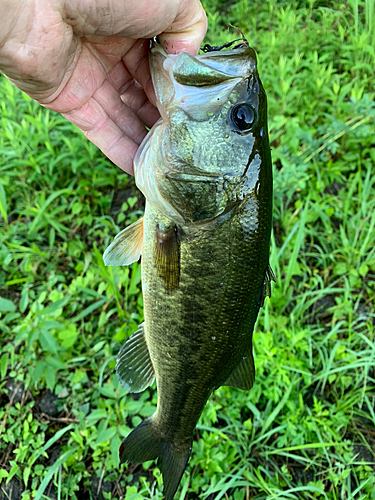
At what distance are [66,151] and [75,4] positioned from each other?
69.0 inches

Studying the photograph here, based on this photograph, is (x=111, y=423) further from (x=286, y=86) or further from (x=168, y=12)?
(x=286, y=86)

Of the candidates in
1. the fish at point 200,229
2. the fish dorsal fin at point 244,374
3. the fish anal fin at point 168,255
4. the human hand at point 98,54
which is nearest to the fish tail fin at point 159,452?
the fish at point 200,229

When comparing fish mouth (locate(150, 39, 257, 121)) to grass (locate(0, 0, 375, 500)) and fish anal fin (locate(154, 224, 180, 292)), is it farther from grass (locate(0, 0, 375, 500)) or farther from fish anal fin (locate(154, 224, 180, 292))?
grass (locate(0, 0, 375, 500))

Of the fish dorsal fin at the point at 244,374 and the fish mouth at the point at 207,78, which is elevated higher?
the fish mouth at the point at 207,78

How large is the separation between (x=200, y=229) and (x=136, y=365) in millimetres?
914

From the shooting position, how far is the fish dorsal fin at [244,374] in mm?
1780

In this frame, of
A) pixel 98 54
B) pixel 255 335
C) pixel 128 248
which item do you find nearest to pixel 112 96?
pixel 98 54

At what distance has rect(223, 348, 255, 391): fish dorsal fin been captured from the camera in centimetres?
178

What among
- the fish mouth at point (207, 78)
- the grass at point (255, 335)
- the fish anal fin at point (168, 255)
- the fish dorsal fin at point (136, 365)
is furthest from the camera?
the grass at point (255, 335)

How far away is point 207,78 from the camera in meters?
1.41

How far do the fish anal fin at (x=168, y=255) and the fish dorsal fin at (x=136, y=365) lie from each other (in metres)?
0.45

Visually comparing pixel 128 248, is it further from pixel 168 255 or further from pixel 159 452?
pixel 159 452

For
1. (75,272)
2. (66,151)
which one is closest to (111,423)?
(75,272)

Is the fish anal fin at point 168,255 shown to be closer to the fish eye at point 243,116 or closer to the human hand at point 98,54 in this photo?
the fish eye at point 243,116
